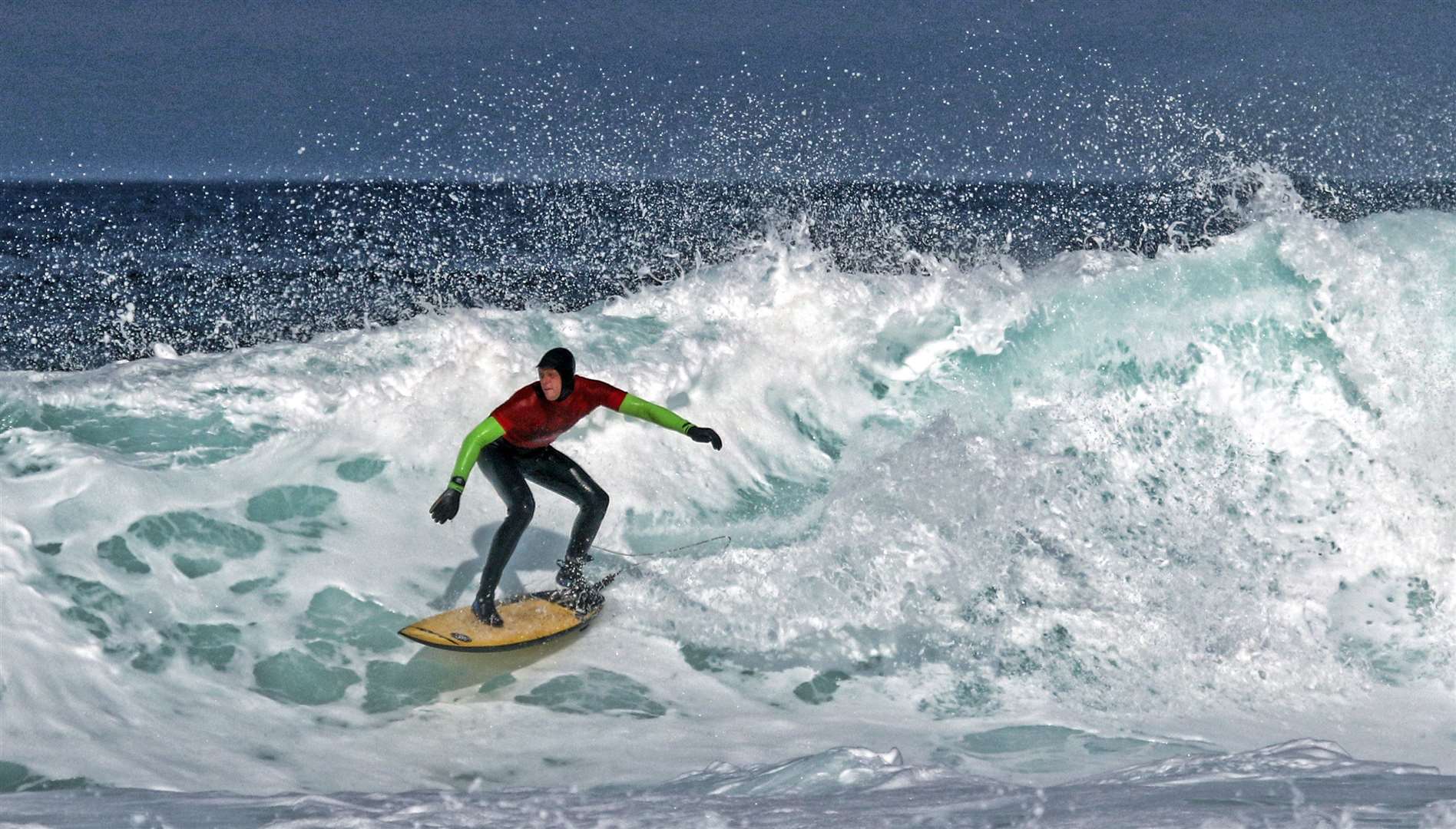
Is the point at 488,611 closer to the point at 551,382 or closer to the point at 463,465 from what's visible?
the point at 463,465

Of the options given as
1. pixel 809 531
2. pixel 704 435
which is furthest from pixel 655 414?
pixel 809 531

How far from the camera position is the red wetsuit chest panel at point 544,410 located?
6449 mm

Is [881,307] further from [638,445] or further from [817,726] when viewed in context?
[817,726]

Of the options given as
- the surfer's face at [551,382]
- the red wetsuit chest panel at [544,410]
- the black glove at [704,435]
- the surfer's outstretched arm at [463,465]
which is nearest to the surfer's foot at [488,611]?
the surfer's outstretched arm at [463,465]

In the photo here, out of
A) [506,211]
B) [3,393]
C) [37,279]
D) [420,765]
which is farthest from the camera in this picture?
[506,211]

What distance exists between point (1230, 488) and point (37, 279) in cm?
1916

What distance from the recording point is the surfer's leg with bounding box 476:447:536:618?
21.4ft

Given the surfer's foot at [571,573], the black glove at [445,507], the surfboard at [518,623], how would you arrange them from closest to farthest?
the black glove at [445,507]
the surfboard at [518,623]
the surfer's foot at [571,573]

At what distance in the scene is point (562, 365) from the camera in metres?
6.30

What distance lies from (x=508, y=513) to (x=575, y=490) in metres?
0.40

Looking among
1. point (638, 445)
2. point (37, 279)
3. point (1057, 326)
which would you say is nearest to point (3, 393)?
point (638, 445)

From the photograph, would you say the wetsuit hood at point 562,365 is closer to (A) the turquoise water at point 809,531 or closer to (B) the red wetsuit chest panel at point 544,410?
(B) the red wetsuit chest panel at point 544,410

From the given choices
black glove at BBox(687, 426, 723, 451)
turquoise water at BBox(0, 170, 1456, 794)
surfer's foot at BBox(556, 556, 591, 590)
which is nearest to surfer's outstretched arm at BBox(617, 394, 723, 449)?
black glove at BBox(687, 426, 723, 451)

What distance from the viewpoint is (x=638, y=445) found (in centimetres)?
898
